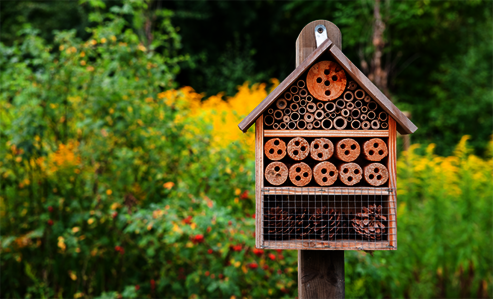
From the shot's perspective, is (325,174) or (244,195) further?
(244,195)

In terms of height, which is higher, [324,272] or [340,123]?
[340,123]

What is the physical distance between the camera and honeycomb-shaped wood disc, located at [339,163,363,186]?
1552mm

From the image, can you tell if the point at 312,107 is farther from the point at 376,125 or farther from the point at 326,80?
the point at 376,125

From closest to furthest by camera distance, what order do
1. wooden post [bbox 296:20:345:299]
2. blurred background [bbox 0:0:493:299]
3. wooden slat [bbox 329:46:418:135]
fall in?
wooden slat [bbox 329:46:418:135] < wooden post [bbox 296:20:345:299] < blurred background [bbox 0:0:493:299]

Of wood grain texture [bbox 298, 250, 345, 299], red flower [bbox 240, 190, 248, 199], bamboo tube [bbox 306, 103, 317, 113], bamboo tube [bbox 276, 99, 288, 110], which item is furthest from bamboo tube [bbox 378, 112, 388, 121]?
red flower [bbox 240, 190, 248, 199]

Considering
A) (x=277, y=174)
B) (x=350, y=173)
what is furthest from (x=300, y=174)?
(x=350, y=173)

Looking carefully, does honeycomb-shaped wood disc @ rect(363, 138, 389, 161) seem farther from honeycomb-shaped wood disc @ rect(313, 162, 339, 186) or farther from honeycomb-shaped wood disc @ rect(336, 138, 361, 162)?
honeycomb-shaped wood disc @ rect(313, 162, 339, 186)

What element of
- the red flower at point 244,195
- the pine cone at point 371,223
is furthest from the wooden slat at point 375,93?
the red flower at point 244,195

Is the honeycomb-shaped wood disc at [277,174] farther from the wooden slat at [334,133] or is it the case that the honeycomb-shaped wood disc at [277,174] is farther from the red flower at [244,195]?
the red flower at [244,195]

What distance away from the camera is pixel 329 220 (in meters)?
1.56

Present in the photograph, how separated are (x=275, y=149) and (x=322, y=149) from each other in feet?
0.60

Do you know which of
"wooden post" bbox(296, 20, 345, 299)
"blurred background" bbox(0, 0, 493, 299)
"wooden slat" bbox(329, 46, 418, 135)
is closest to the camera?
"wooden slat" bbox(329, 46, 418, 135)

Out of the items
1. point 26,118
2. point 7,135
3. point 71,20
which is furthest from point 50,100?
point 71,20

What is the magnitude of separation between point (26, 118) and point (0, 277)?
1.42 m
